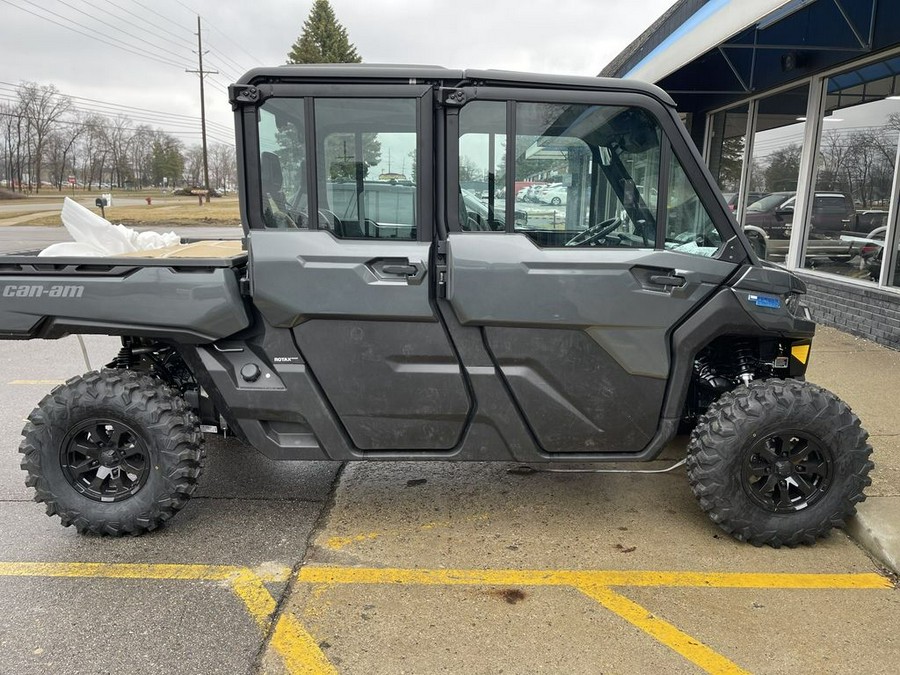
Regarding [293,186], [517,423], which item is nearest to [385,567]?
[517,423]

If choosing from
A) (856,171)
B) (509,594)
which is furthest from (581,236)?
(856,171)

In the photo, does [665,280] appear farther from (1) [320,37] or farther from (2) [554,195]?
(1) [320,37]

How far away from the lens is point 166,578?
10.0ft

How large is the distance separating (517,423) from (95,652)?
1.97 metres

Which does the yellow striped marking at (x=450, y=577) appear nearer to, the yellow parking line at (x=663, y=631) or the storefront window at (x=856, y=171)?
the yellow parking line at (x=663, y=631)

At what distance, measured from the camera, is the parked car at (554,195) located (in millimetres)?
3146

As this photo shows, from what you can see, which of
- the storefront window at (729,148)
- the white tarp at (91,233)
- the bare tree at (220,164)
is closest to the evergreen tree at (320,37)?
the bare tree at (220,164)

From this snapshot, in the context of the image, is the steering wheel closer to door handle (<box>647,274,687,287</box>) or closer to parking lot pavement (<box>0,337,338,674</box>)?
door handle (<box>647,274,687,287</box>)

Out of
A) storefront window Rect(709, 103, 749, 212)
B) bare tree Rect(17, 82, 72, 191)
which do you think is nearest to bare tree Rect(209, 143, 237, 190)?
bare tree Rect(17, 82, 72, 191)

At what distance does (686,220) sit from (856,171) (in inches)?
232

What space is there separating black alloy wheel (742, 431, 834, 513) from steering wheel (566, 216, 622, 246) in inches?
49.4

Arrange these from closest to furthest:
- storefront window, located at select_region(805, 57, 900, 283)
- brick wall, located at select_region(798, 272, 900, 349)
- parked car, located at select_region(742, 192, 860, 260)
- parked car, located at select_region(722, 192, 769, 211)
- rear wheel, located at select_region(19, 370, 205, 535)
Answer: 1. rear wheel, located at select_region(19, 370, 205, 535)
2. brick wall, located at select_region(798, 272, 900, 349)
3. storefront window, located at select_region(805, 57, 900, 283)
4. parked car, located at select_region(742, 192, 860, 260)
5. parked car, located at select_region(722, 192, 769, 211)

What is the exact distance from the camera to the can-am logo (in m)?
3.17

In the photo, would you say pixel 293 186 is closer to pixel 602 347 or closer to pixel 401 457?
pixel 401 457
